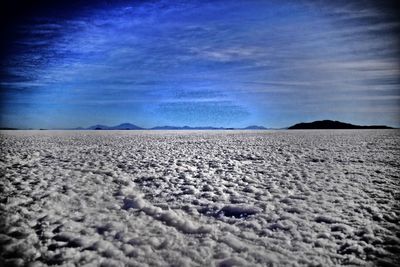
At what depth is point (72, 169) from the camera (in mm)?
9188

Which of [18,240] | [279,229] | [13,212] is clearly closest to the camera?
[18,240]

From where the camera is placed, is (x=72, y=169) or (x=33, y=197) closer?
(x=33, y=197)

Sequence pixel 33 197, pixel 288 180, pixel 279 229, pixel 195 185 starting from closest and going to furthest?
pixel 279 229 → pixel 33 197 → pixel 195 185 → pixel 288 180

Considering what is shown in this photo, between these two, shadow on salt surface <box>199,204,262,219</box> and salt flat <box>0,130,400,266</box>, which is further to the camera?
shadow on salt surface <box>199,204,262,219</box>

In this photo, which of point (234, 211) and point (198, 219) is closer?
point (198, 219)

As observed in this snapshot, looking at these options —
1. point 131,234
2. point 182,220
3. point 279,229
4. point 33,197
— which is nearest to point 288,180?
point 279,229

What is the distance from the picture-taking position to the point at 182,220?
4.65 metres

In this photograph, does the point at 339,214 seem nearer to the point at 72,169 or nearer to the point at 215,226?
the point at 215,226

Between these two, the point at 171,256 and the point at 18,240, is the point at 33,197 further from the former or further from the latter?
the point at 171,256

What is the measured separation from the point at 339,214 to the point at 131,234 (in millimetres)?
3581

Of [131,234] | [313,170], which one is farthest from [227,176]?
[131,234]

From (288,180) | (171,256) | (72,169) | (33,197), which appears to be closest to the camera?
(171,256)

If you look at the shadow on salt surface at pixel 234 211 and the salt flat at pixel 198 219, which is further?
the shadow on salt surface at pixel 234 211

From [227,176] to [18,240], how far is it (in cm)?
539
